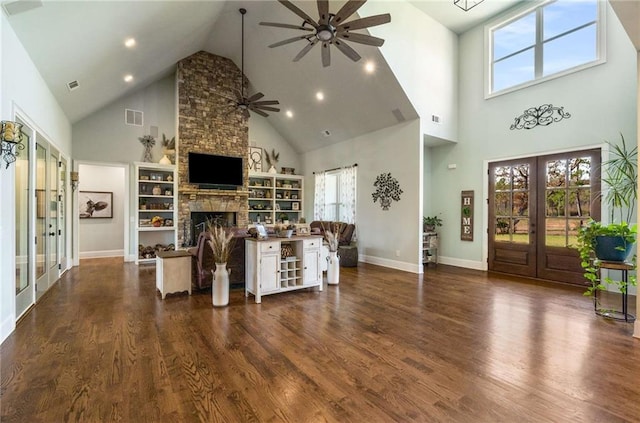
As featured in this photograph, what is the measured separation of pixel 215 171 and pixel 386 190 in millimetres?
4553

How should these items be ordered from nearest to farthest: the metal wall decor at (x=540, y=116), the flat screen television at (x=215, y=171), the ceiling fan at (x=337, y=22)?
the ceiling fan at (x=337, y=22) → the metal wall decor at (x=540, y=116) → the flat screen television at (x=215, y=171)

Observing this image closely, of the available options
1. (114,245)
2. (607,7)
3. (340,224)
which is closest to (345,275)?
(340,224)

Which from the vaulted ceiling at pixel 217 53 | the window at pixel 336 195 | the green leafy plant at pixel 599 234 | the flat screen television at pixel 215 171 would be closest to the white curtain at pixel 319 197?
the window at pixel 336 195

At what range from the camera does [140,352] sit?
2.78 metres

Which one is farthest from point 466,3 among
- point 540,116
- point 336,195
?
point 336,195

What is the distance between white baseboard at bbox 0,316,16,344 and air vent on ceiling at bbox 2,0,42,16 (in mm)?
3010

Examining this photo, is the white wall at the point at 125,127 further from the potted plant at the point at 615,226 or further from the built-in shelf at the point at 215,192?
the potted plant at the point at 615,226

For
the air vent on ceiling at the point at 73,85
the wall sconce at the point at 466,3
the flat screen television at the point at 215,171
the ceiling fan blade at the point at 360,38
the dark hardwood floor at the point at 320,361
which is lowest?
the dark hardwood floor at the point at 320,361

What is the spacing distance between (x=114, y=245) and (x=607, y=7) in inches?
468

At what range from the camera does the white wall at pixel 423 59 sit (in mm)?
5906

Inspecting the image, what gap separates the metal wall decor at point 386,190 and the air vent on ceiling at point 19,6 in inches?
240

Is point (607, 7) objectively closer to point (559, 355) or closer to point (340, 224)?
point (559, 355)

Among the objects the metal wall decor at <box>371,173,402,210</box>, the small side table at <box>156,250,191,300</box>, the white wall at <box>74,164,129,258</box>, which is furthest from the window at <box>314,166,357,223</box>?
the white wall at <box>74,164,129,258</box>

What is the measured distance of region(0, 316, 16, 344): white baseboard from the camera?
2.97 m
